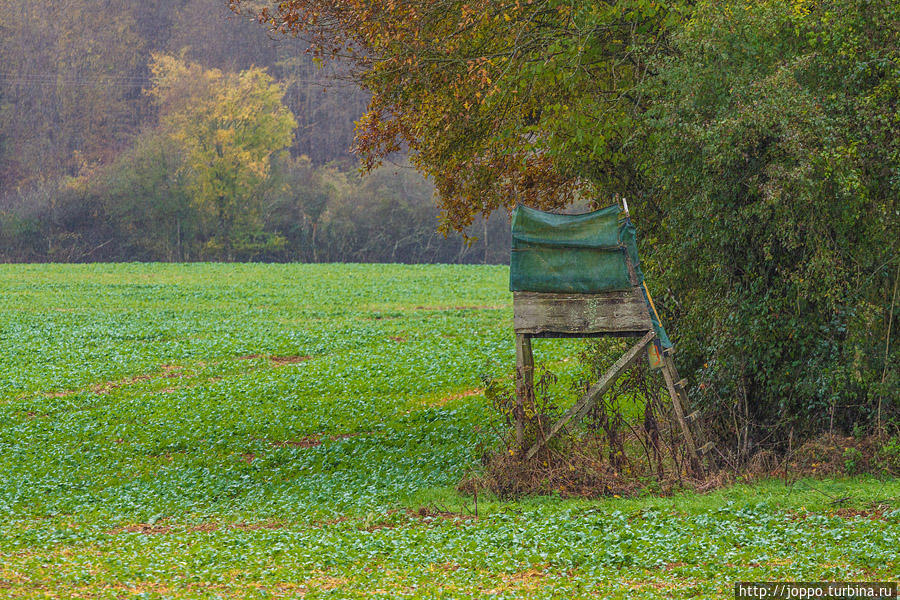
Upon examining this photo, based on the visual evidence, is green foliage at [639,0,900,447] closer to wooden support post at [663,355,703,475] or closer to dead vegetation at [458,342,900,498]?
dead vegetation at [458,342,900,498]

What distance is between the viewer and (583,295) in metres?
13.1

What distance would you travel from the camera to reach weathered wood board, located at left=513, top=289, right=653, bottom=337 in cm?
1296

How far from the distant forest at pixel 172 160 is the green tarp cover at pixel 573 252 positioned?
225 ft

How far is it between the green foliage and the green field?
1723mm

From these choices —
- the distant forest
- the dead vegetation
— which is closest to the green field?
the dead vegetation

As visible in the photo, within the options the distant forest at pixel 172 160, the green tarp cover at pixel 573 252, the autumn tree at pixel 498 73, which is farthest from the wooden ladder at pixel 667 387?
the distant forest at pixel 172 160

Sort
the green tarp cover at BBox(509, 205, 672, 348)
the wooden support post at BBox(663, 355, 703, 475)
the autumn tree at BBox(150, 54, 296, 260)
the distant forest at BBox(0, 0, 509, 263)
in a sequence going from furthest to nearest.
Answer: the autumn tree at BBox(150, 54, 296, 260)
the distant forest at BBox(0, 0, 509, 263)
the green tarp cover at BBox(509, 205, 672, 348)
the wooden support post at BBox(663, 355, 703, 475)

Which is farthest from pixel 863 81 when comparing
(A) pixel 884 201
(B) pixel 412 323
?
(B) pixel 412 323

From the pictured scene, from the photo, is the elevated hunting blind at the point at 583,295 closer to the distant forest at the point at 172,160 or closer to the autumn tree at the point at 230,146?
the distant forest at the point at 172,160

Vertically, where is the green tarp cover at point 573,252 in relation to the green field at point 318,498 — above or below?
above

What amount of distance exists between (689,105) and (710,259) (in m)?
2.20

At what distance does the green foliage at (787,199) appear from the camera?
1203cm

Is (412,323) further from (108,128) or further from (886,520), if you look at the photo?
(108,128)

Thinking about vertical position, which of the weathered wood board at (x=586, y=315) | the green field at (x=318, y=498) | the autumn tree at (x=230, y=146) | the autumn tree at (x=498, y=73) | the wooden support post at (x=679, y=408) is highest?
the autumn tree at (x=230, y=146)
